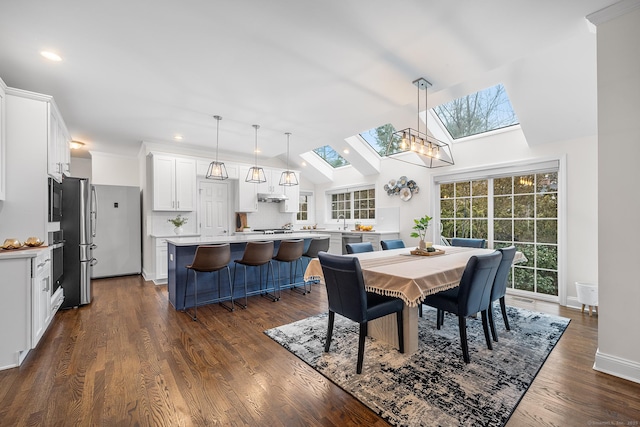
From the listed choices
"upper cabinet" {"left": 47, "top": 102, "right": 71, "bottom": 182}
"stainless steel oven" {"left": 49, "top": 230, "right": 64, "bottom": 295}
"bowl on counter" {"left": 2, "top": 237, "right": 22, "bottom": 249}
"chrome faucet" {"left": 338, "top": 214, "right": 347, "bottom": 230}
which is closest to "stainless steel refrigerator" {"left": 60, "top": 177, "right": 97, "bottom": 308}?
"stainless steel oven" {"left": 49, "top": 230, "right": 64, "bottom": 295}

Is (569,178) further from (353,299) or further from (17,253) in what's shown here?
(17,253)

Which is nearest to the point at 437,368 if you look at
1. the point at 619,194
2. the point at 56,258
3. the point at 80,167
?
the point at 619,194

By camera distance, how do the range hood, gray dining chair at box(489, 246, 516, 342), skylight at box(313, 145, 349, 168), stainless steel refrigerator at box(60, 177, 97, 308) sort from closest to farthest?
gray dining chair at box(489, 246, 516, 342), stainless steel refrigerator at box(60, 177, 97, 308), the range hood, skylight at box(313, 145, 349, 168)

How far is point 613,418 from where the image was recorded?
1654 millimetres

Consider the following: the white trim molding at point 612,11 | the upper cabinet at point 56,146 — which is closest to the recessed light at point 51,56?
the upper cabinet at point 56,146

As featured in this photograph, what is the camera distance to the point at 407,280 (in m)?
2.03

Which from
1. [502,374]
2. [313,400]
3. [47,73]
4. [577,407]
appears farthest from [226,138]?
[577,407]

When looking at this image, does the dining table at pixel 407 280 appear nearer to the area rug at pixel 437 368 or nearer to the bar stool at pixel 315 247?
→ the area rug at pixel 437 368

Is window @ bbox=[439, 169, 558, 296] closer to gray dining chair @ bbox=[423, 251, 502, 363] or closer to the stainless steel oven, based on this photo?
gray dining chair @ bbox=[423, 251, 502, 363]

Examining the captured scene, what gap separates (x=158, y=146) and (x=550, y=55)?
20.2ft

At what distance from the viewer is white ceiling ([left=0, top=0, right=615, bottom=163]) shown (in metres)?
2.07

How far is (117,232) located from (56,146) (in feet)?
8.52

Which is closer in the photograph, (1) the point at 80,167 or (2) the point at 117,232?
(2) the point at 117,232

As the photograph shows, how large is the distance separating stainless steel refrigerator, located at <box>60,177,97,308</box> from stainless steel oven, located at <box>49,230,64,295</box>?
0.10 metres
